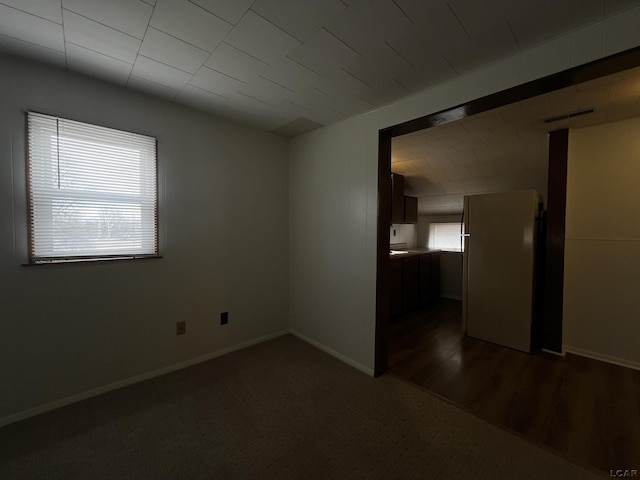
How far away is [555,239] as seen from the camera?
8.65 feet

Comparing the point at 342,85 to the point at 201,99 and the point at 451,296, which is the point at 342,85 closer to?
the point at 201,99

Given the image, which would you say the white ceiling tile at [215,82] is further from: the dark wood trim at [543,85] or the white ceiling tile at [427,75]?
the dark wood trim at [543,85]

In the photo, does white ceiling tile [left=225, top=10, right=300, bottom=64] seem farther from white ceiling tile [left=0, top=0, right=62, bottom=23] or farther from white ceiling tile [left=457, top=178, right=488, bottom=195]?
white ceiling tile [left=457, top=178, right=488, bottom=195]

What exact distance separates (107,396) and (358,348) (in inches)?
79.6

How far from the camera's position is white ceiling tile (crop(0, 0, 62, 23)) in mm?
1201

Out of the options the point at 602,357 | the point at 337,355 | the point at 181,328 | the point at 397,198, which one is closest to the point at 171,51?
the point at 181,328

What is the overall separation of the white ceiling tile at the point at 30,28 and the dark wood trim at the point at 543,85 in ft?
7.29

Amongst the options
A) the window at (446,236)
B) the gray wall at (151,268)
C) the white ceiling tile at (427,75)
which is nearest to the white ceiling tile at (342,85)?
the white ceiling tile at (427,75)

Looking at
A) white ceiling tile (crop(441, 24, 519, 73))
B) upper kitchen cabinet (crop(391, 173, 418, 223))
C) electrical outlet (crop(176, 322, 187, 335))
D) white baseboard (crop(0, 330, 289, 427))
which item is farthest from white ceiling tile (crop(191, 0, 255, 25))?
upper kitchen cabinet (crop(391, 173, 418, 223))

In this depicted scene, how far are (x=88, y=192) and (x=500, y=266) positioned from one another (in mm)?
3910

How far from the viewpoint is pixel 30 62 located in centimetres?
165

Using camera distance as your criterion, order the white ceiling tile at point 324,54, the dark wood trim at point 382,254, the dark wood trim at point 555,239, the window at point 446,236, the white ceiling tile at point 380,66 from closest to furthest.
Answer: the white ceiling tile at point 324,54
the white ceiling tile at point 380,66
the dark wood trim at point 382,254
the dark wood trim at point 555,239
the window at point 446,236

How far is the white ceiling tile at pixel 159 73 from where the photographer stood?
5.44ft

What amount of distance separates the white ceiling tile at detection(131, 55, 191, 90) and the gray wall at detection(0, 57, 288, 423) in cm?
32
